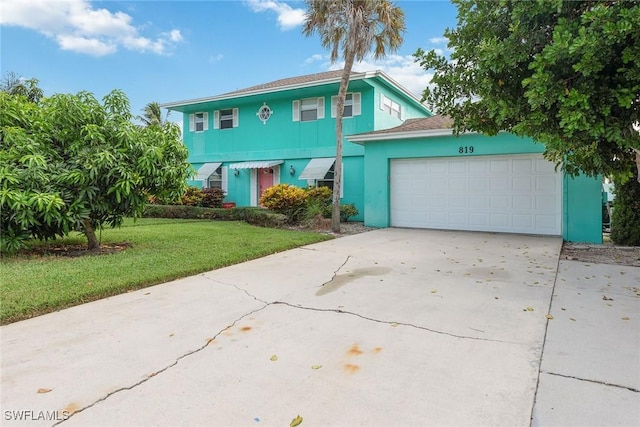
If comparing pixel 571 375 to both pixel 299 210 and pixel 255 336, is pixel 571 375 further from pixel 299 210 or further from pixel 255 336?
pixel 299 210

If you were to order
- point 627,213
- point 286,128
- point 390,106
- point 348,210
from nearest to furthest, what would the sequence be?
point 627,213 < point 348,210 < point 390,106 < point 286,128

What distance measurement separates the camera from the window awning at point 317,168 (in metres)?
15.2

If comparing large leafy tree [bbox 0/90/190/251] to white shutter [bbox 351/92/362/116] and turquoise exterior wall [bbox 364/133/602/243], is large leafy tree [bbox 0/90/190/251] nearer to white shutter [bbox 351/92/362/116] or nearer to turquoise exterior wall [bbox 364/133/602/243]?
turquoise exterior wall [bbox 364/133/602/243]

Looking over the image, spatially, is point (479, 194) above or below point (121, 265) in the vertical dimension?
above

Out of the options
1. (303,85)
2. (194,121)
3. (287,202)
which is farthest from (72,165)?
(194,121)

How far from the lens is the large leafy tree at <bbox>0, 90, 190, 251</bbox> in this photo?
6.27 meters

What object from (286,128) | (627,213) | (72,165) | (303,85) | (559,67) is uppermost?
(303,85)

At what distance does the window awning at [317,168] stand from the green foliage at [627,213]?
943 cm

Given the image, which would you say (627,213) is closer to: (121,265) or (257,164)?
(121,265)

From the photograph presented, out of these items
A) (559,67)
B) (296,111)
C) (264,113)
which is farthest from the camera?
(264,113)

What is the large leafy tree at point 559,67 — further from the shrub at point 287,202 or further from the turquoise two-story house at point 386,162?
the shrub at point 287,202

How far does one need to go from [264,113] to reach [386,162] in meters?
7.41

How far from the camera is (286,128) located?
55.4 ft

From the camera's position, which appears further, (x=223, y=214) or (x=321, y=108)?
(x=321, y=108)
